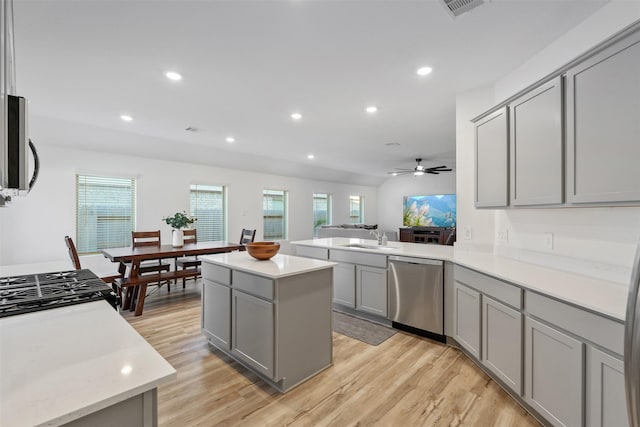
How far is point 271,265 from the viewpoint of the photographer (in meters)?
2.40

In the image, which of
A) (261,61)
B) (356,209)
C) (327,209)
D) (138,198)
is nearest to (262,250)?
(261,61)

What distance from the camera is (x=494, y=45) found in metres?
2.27

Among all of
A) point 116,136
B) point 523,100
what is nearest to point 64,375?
point 523,100

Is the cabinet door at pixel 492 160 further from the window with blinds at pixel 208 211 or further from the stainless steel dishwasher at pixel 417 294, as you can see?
the window with blinds at pixel 208 211

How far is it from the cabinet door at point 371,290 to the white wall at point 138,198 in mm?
4240

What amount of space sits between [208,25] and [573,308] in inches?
110

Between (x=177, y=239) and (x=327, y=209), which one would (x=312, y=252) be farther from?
(x=327, y=209)

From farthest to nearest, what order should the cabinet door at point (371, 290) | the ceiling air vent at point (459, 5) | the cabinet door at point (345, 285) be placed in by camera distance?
the cabinet door at point (345, 285) → the cabinet door at point (371, 290) → the ceiling air vent at point (459, 5)

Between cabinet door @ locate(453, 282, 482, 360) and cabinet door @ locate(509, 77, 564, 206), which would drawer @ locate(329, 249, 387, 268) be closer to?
cabinet door @ locate(453, 282, 482, 360)

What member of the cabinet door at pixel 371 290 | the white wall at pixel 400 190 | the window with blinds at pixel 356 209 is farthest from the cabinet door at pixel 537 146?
the window with blinds at pixel 356 209

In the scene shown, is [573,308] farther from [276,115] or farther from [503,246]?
[276,115]

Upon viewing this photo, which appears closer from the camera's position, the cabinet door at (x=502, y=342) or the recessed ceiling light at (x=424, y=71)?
the cabinet door at (x=502, y=342)

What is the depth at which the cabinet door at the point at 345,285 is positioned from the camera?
3.60 m

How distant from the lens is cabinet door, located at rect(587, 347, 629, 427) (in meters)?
1.26
